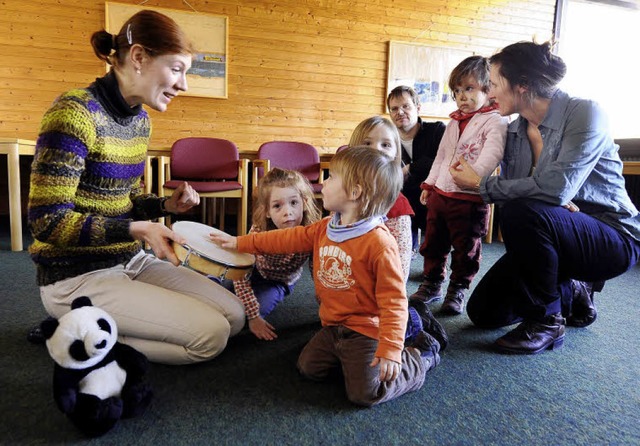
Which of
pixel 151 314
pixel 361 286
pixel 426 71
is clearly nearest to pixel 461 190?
pixel 361 286

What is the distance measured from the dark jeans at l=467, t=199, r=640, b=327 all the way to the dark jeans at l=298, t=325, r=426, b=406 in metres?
0.55

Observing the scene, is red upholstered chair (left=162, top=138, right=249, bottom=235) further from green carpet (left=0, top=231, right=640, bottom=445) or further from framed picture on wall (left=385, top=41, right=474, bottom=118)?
green carpet (left=0, top=231, right=640, bottom=445)

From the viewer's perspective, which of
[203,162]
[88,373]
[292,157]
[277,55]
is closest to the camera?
[88,373]

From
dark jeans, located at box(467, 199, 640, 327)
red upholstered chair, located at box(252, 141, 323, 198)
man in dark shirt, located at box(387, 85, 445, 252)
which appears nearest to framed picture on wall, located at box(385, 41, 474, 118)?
red upholstered chair, located at box(252, 141, 323, 198)

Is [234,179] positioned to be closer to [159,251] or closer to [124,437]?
[159,251]

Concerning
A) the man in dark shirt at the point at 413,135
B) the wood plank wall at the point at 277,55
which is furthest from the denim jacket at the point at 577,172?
the wood plank wall at the point at 277,55

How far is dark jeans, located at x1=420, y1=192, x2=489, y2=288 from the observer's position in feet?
6.64

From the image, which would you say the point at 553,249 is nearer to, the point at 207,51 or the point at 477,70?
the point at 477,70

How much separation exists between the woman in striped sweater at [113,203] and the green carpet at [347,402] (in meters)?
0.15

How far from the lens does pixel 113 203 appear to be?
1.37m

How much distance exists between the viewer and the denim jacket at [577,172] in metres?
1.47

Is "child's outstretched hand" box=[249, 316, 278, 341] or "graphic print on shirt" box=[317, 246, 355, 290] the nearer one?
"graphic print on shirt" box=[317, 246, 355, 290]

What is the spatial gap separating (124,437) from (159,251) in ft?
1.57

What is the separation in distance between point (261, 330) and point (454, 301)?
94 cm
